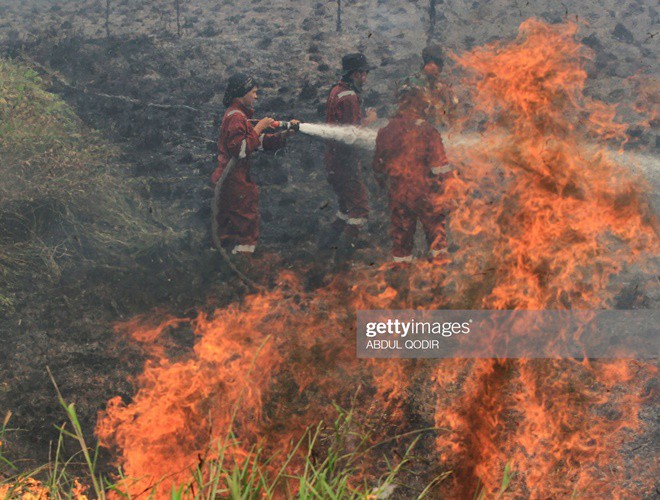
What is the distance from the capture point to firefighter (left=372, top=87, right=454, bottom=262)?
25.0 ft

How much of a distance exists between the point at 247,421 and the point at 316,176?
16.8 ft

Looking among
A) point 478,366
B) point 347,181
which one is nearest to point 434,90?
point 347,181

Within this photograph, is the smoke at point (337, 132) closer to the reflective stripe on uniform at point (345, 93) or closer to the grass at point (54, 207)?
the reflective stripe on uniform at point (345, 93)

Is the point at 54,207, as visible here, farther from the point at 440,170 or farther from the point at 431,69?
the point at 431,69

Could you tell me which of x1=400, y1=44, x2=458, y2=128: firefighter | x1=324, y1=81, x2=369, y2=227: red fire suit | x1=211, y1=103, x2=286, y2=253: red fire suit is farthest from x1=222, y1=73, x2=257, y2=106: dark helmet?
x1=400, y1=44, x2=458, y2=128: firefighter

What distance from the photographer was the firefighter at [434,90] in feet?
26.1

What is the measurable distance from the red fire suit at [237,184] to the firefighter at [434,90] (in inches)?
69.2

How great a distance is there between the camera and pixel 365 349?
653cm

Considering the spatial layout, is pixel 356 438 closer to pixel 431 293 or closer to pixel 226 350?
pixel 226 350

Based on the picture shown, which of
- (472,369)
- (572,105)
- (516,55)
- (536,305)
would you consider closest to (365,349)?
(472,369)

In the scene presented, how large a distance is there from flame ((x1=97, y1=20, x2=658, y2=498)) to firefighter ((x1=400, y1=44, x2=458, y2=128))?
2.47 ft

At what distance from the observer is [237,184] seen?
25.2 feet

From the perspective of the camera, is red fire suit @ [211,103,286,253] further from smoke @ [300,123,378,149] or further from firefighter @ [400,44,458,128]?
firefighter @ [400,44,458,128]

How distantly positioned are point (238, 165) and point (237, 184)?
0.21 meters
